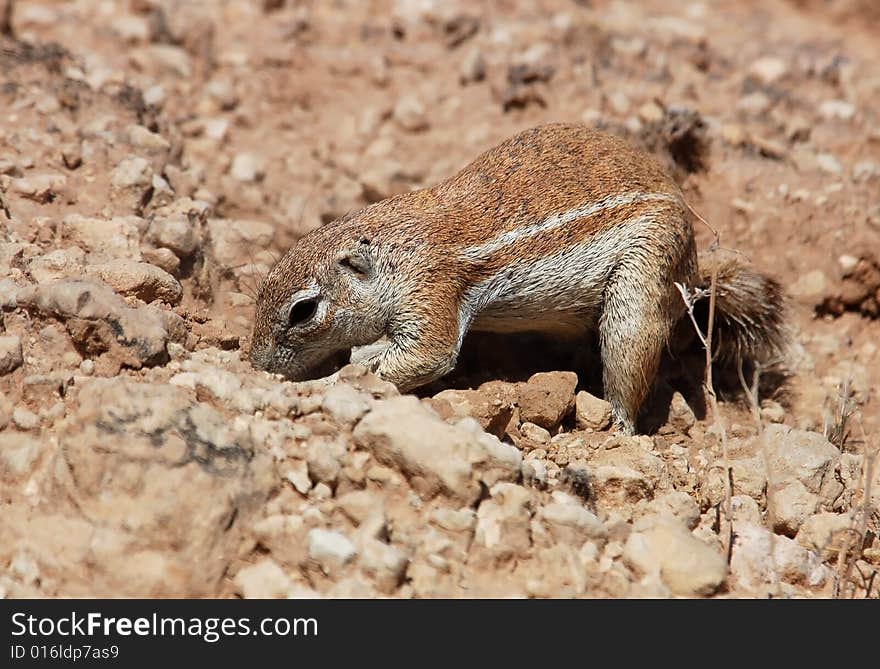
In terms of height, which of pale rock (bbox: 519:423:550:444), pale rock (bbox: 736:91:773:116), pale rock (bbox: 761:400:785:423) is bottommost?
pale rock (bbox: 761:400:785:423)

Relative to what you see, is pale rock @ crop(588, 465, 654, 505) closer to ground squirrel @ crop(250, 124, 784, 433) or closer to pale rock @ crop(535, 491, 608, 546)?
pale rock @ crop(535, 491, 608, 546)

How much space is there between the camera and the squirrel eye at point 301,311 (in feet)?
17.1

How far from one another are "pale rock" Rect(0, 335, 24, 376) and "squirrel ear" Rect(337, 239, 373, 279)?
163cm

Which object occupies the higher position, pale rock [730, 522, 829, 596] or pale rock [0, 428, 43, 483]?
pale rock [0, 428, 43, 483]

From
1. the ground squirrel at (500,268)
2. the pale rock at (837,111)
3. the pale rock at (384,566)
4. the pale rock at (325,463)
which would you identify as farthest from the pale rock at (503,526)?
the pale rock at (837,111)

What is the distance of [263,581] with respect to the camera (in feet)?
12.2

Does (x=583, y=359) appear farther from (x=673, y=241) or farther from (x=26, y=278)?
(x=26, y=278)

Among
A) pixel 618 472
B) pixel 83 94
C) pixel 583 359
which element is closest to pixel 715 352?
pixel 583 359

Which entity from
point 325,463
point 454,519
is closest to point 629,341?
point 454,519

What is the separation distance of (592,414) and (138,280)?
2491mm

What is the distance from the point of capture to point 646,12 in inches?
380

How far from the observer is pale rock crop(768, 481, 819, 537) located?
15.5 feet

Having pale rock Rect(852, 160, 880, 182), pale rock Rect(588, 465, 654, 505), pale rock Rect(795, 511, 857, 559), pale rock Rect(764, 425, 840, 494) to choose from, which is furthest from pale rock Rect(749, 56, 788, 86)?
pale rock Rect(588, 465, 654, 505)

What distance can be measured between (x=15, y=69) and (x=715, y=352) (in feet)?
16.4
